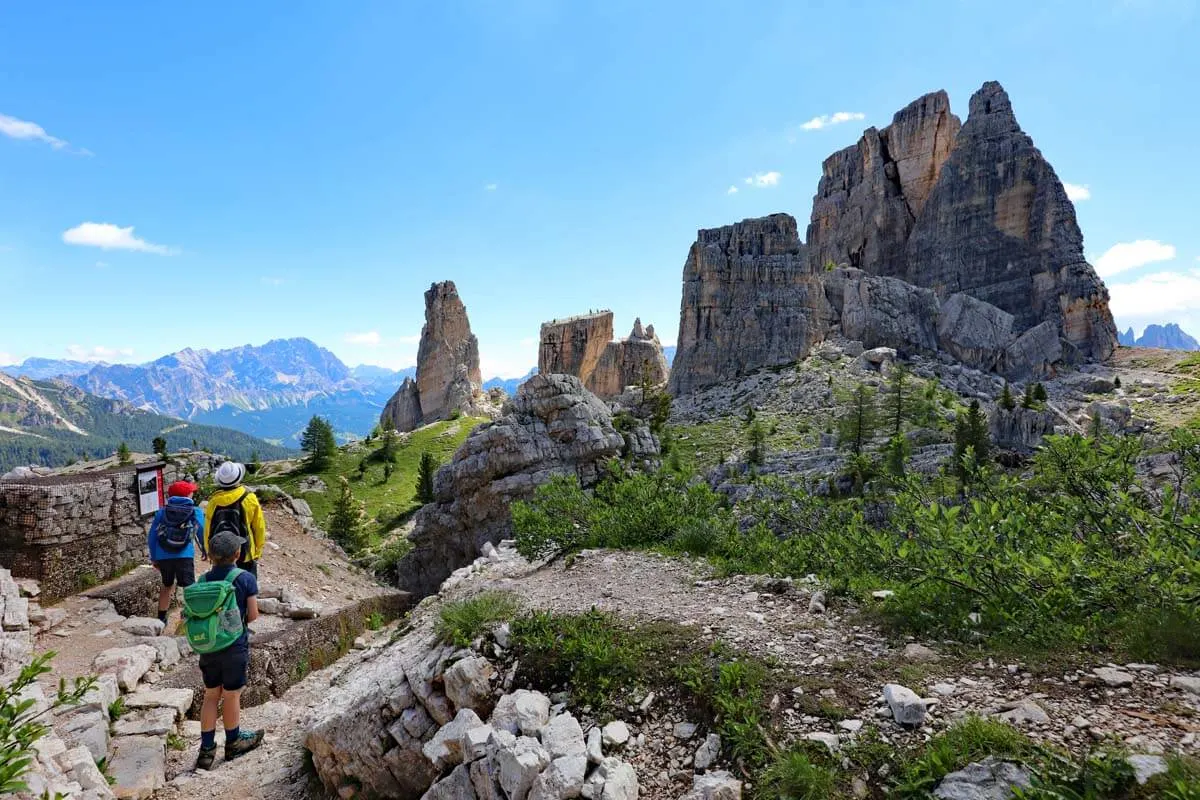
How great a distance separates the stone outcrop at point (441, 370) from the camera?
4313 inches

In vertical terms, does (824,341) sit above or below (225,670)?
above

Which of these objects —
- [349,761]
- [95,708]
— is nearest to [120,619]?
[95,708]

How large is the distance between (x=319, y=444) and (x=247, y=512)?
7089 cm

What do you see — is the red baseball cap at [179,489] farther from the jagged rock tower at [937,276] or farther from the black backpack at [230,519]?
the jagged rock tower at [937,276]

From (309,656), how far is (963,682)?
1341 centimetres

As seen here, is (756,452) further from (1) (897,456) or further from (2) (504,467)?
(2) (504,467)

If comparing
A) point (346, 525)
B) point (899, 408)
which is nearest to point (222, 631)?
point (346, 525)

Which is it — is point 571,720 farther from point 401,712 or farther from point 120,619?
point 120,619

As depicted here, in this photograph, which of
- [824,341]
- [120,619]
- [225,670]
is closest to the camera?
[225,670]

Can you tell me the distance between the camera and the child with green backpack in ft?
24.6

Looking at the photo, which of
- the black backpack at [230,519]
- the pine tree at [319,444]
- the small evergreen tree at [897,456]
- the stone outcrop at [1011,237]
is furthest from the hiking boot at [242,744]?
the stone outcrop at [1011,237]

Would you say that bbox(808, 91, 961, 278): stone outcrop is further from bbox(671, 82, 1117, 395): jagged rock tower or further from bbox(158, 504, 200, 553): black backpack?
bbox(158, 504, 200, 553): black backpack

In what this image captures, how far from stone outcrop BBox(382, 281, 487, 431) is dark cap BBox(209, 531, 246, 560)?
3899 inches

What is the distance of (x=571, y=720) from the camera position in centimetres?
629
